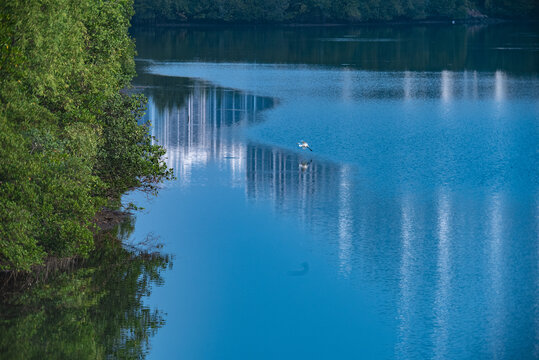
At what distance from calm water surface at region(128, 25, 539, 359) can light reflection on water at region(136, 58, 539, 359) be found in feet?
0.33

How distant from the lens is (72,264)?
35.6 m

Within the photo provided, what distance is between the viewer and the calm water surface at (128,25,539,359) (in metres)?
31.2

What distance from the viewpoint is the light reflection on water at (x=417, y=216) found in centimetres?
3158

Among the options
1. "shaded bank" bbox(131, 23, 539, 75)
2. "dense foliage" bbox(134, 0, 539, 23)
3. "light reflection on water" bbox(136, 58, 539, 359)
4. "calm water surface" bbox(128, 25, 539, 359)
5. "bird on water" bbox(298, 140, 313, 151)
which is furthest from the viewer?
"dense foliage" bbox(134, 0, 539, 23)

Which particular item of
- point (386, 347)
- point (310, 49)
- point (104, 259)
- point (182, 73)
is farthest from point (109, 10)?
point (310, 49)

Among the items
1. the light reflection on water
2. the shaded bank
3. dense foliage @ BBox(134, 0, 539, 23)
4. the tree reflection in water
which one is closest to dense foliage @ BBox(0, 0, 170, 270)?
the tree reflection in water

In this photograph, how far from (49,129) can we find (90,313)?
6.60 meters

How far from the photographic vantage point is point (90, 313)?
105 feet

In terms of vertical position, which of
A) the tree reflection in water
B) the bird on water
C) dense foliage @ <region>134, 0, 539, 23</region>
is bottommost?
the tree reflection in water

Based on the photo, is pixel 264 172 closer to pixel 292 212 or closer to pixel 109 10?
pixel 292 212

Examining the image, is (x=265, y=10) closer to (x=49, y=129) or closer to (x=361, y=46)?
(x=361, y=46)

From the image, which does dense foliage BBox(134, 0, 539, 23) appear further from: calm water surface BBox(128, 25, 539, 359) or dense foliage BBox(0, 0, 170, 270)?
dense foliage BBox(0, 0, 170, 270)

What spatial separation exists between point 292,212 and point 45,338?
17025 millimetres

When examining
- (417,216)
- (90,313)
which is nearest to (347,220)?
(417,216)
